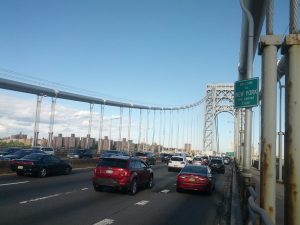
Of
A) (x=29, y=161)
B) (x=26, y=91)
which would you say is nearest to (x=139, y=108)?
(x=26, y=91)

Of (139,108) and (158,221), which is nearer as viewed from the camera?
(158,221)

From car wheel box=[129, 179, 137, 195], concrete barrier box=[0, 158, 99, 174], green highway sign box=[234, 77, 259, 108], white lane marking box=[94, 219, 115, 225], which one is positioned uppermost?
green highway sign box=[234, 77, 259, 108]

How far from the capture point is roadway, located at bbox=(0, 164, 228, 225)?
11203 millimetres

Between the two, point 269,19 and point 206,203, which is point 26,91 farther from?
point 269,19

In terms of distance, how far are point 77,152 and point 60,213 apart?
165 feet

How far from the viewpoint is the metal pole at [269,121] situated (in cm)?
695

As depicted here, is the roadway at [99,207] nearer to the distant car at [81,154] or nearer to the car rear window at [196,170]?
the car rear window at [196,170]

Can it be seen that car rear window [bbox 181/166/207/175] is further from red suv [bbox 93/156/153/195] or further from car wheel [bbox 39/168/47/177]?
car wheel [bbox 39/168/47/177]

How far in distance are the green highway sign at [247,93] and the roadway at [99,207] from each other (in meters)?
3.69

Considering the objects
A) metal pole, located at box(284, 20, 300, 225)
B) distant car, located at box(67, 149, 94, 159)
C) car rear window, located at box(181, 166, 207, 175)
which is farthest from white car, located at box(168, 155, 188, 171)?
metal pole, located at box(284, 20, 300, 225)

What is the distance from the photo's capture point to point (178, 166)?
40.5m

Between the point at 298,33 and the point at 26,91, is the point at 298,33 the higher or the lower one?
the lower one

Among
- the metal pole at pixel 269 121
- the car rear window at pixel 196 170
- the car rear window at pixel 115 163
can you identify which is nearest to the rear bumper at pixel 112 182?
the car rear window at pixel 115 163

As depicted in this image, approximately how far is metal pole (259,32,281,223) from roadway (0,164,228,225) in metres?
4.98
